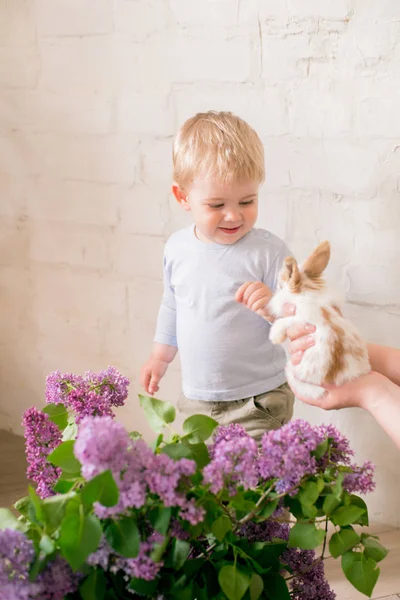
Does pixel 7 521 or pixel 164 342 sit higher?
pixel 7 521

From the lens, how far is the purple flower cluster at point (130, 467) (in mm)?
557

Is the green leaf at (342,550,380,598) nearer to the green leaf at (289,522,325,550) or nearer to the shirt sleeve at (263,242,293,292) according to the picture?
the green leaf at (289,522,325,550)

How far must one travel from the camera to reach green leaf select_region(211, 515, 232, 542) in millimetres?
591

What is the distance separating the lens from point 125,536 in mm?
569

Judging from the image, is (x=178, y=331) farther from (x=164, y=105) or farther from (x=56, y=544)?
(x=56, y=544)

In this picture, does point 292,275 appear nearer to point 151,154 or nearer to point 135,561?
point 135,561

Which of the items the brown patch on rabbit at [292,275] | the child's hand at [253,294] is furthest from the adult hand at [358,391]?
the child's hand at [253,294]

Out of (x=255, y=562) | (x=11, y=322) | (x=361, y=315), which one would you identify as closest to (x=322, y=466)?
(x=255, y=562)

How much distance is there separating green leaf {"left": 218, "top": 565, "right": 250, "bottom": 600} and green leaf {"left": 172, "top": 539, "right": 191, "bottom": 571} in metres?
0.03

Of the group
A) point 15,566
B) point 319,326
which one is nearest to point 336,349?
point 319,326

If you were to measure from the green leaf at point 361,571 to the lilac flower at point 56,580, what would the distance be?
0.22 m

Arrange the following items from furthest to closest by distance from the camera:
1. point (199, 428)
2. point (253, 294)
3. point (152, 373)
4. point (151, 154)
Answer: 1. point (151, 154)
2. point (152, 373)
3. point (253, 294)
4. point (199, 428)

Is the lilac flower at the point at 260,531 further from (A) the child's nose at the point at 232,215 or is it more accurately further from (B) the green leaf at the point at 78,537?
(A) the child's nose at the point at 232,215

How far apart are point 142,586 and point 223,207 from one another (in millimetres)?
955
